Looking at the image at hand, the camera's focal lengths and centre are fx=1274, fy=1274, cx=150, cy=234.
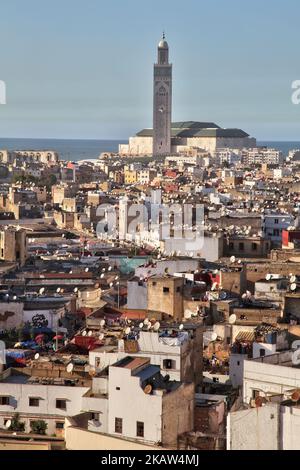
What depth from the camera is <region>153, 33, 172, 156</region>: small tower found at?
95625mm

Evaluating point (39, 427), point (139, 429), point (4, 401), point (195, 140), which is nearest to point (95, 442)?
point (139, 429)

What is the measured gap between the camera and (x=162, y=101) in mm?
97000

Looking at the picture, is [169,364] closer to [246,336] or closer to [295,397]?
[246,336]

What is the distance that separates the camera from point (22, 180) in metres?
52.9

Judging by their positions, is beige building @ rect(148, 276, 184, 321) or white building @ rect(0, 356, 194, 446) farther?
beige building @ rect(148, 276, 184, 321)

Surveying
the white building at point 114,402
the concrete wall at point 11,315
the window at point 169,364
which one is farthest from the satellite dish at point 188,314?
the white building at point 114,402

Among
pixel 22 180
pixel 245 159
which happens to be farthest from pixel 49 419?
pixel 245 159

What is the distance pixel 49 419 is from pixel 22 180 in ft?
138

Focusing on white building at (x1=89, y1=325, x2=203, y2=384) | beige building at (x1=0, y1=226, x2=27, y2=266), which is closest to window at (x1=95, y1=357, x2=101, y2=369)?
white building at (x1=89, y1=325, x2=203, y2=384)

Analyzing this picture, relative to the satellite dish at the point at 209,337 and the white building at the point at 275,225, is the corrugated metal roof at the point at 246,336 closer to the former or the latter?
the satellite dish at the point at 209,337

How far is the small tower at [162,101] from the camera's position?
95.6 m

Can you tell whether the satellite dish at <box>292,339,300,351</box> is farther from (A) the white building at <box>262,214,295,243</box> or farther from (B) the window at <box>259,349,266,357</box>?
(A) the white building at <box>262,214,295,243</box>

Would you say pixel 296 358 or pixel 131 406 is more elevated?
pixel 296 358

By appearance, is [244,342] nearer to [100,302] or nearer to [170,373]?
[170,373]
